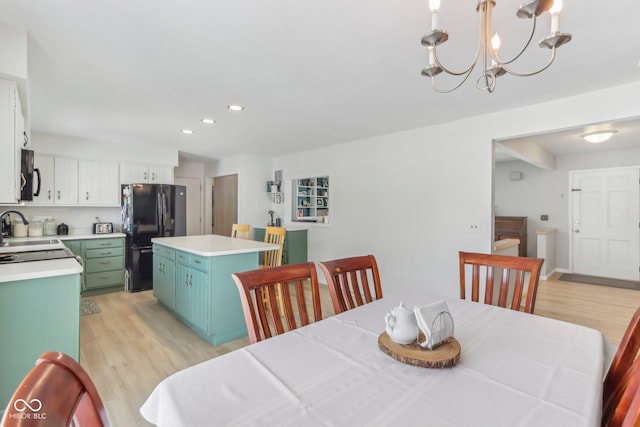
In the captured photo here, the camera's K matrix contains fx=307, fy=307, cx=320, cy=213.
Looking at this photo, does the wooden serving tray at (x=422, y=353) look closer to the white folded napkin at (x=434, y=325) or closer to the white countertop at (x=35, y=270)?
the white folded napkin at (x=434, y=325)

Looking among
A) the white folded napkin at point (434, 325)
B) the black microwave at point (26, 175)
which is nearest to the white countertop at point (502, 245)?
the white folded napkin at point (434, 325)

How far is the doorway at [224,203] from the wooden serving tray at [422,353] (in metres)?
5.19

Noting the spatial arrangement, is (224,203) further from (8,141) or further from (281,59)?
(281,59)

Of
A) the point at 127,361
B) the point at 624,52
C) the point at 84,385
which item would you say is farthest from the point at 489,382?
the point at 127,361

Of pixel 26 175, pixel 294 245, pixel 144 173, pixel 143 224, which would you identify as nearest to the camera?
pixel 26 175

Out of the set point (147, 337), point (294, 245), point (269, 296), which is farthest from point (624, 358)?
point (294, 245)

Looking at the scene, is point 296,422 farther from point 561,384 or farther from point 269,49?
point 269,49

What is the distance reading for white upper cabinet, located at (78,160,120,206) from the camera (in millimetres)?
4463

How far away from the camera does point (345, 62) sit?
6.89 feet

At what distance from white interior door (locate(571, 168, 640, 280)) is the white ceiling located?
13.6 ft

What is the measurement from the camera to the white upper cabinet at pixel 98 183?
4463mm

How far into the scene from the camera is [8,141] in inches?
71.4

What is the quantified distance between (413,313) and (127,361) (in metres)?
2.48

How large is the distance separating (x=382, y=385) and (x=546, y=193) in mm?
6934
